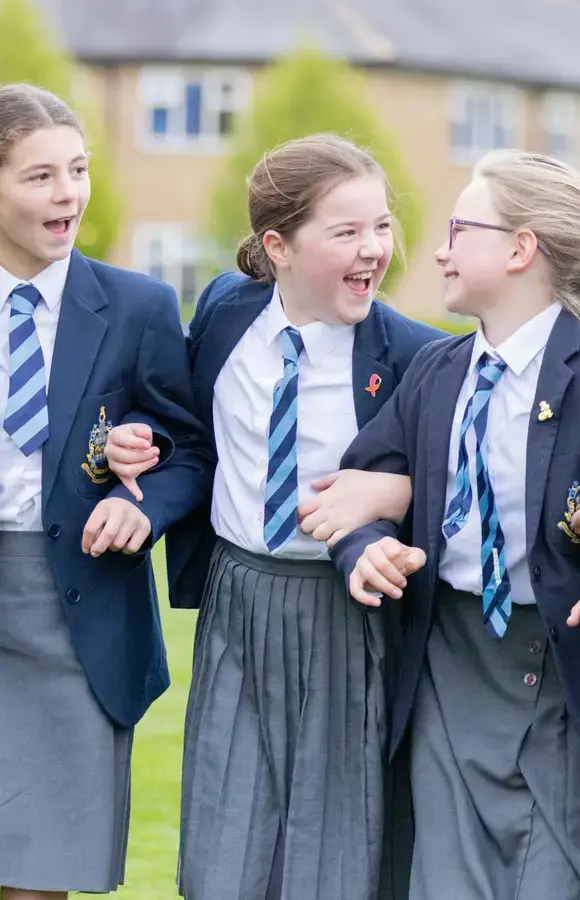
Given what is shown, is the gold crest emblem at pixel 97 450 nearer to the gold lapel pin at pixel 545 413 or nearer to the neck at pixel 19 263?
the neck at pixel 19 263

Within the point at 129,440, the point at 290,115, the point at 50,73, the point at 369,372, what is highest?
the point at 369,372

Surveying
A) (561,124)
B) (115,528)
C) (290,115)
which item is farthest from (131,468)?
(561,124)

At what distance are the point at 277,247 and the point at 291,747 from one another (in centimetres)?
118

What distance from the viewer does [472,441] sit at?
3705 millimetres

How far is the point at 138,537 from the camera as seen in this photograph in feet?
12.8

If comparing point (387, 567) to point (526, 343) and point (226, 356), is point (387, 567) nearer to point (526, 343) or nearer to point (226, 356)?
point (526, 343)

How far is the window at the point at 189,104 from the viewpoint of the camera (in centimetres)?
3422

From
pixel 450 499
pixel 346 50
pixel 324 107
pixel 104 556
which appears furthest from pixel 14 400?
pixel 346 50

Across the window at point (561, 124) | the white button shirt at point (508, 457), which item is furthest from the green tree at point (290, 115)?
the white button shirt at point (508, 457)

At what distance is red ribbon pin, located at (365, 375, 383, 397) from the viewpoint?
159 inches

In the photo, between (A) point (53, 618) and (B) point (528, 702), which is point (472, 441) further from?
(A) point (53, 618)

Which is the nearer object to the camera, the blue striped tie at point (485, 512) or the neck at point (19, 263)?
the blue striped tie at point (485, 512)

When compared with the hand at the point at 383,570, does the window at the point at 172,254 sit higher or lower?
lower

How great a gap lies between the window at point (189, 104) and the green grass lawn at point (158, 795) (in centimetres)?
2705
